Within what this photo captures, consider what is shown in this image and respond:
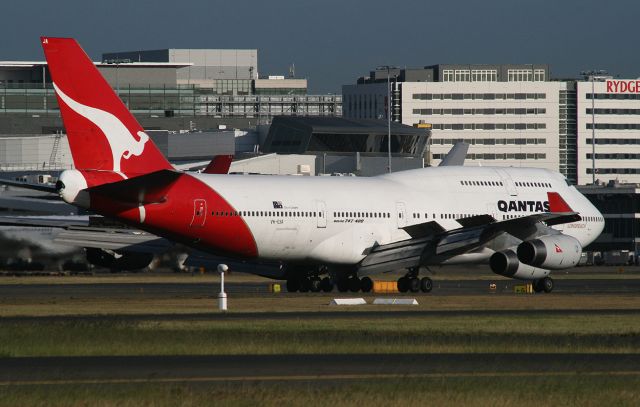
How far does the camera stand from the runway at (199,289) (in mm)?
51353

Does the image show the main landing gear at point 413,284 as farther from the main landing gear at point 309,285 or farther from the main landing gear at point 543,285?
the main landing gear at point 543,285

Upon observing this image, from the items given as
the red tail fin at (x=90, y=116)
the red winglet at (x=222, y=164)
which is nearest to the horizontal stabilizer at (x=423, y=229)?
the red winglet at (x=222, y=164)

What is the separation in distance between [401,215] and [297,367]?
30830 millimetres

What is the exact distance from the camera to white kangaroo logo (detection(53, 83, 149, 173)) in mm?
45594

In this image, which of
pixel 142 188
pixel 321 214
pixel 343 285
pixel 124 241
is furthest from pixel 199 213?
pixel 124 241

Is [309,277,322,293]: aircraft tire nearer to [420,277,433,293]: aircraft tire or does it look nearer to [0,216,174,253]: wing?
[420,277,433,293]: aircraft tire

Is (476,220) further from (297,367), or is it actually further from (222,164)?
(297,367)

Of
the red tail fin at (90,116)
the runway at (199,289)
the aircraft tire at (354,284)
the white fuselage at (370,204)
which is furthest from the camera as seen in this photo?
the aircraft tire at (354,284)

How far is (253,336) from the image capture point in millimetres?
30703

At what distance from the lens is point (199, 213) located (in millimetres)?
48188

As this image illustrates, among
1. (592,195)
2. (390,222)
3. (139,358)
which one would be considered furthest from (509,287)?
(592,195)

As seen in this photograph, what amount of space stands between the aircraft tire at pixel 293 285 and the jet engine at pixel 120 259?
803 centimetres

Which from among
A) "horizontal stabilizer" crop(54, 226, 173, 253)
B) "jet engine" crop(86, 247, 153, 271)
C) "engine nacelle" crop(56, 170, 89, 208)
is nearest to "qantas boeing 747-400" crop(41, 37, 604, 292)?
"engine nacelle" crop(56, 170, 89, 208)

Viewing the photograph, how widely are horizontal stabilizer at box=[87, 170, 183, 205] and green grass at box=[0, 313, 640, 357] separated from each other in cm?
1048
